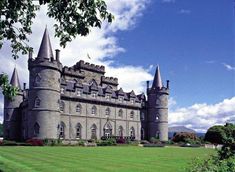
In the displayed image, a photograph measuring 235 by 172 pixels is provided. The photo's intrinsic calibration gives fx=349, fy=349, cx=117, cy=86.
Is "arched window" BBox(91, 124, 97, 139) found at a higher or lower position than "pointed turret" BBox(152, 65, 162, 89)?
lower

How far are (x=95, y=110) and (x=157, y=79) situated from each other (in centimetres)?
1748

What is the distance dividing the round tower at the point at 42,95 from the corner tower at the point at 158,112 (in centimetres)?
2605

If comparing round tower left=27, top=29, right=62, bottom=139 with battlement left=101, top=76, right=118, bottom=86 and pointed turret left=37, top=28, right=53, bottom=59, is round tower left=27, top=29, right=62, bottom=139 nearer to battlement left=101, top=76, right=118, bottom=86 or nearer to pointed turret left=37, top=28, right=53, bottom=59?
pointed turret left=37, top=28, right=53, bottom=59

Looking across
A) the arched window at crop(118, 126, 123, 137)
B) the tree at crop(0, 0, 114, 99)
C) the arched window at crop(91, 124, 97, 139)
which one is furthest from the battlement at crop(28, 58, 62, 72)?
the tree at crop(0, 0, 114, 99)

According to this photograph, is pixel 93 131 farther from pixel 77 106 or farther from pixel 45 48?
pixel 45 48

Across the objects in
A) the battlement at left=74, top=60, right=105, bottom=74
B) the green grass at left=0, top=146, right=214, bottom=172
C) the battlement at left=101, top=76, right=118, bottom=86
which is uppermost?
the battlement at left=74, top=60, right=105, bottom=74

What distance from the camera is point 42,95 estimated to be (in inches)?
2103

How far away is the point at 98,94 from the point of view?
66.0 m

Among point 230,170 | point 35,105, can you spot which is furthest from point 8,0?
point 35,105

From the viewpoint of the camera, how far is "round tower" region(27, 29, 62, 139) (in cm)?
5303

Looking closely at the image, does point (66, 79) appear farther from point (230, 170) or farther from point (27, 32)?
point (230, 170)

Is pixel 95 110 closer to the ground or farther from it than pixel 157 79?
closer to the ground

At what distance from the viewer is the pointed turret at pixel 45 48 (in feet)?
177

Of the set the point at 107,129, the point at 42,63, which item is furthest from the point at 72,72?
the point at 42,63
